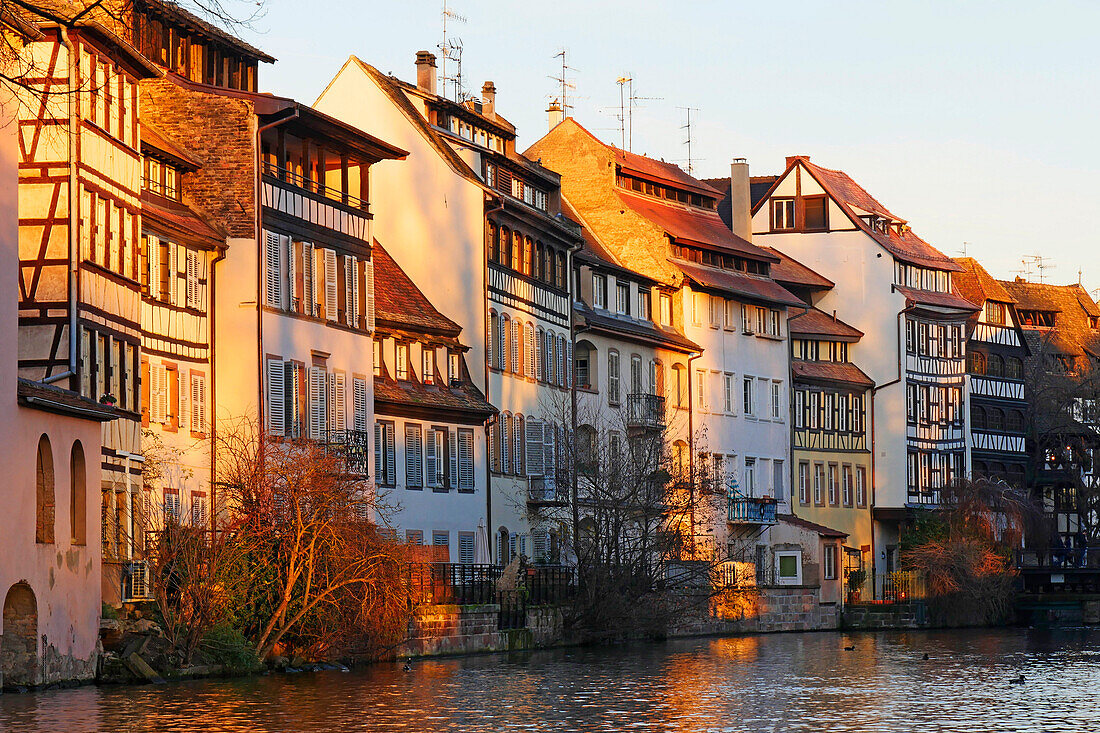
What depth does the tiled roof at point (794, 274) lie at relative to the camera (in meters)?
90.8

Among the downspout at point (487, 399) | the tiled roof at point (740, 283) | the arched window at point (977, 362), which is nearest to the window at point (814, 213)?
the tiled roof at point (740, 283)

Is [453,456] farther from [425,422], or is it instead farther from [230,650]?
[230,650]

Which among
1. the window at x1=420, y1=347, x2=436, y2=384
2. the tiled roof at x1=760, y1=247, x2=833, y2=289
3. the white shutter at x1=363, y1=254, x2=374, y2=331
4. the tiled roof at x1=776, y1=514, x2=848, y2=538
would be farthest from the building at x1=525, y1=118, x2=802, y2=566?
the white shutter at x1=363, y1=254, x2=374, y2=331

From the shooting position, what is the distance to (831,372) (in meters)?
90.9

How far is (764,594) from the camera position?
7356 centimetres

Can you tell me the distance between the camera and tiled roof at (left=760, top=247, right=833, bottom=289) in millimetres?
90750

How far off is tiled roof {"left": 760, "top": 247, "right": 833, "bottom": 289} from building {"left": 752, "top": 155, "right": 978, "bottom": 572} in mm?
464

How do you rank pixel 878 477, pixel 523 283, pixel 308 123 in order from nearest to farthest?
pixel 308 123
pixel 523 283
pixel 878 477

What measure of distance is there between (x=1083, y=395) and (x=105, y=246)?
74349mm

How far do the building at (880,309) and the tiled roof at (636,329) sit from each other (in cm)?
1704

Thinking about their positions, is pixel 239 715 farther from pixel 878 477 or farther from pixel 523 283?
pixel 878 477

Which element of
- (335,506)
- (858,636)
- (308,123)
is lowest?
(858,636)

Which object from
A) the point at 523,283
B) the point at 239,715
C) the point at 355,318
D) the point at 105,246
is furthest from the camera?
the point at 523,283

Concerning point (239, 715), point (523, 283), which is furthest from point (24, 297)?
point (523, 283)
